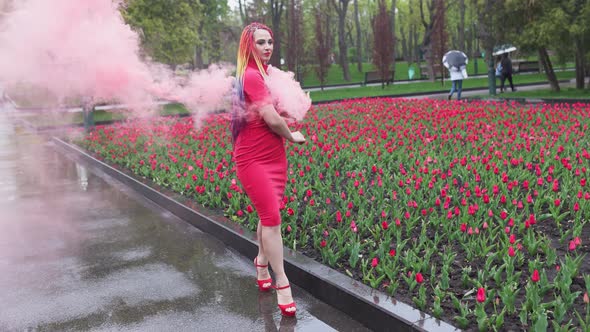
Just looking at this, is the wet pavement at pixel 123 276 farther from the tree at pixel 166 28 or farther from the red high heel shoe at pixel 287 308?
the tree at pixel 166 28

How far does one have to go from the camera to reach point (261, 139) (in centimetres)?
399

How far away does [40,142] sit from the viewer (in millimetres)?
16625

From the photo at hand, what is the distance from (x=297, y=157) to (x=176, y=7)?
61.9 ft

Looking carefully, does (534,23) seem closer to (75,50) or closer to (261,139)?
(75,50)

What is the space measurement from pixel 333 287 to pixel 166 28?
2244 cm

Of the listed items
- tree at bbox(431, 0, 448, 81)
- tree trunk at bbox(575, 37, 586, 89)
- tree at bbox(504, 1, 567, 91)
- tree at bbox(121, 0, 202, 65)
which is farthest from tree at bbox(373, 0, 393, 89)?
tree at bbox(504, 1, 567, 91)

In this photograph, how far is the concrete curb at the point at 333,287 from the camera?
3600 millimetres

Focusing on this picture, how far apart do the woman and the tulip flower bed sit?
76 cm

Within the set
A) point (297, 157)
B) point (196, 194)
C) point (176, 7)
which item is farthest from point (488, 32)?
point (196, 194)

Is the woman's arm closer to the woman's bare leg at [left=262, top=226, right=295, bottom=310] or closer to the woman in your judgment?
the woman

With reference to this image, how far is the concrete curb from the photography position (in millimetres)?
3600

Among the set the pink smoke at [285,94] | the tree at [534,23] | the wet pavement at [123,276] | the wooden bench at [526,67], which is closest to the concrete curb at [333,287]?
the wet pavement at [123,276]

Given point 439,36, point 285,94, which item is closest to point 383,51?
point 439,36

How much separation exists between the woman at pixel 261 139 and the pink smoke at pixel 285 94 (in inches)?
4.9
